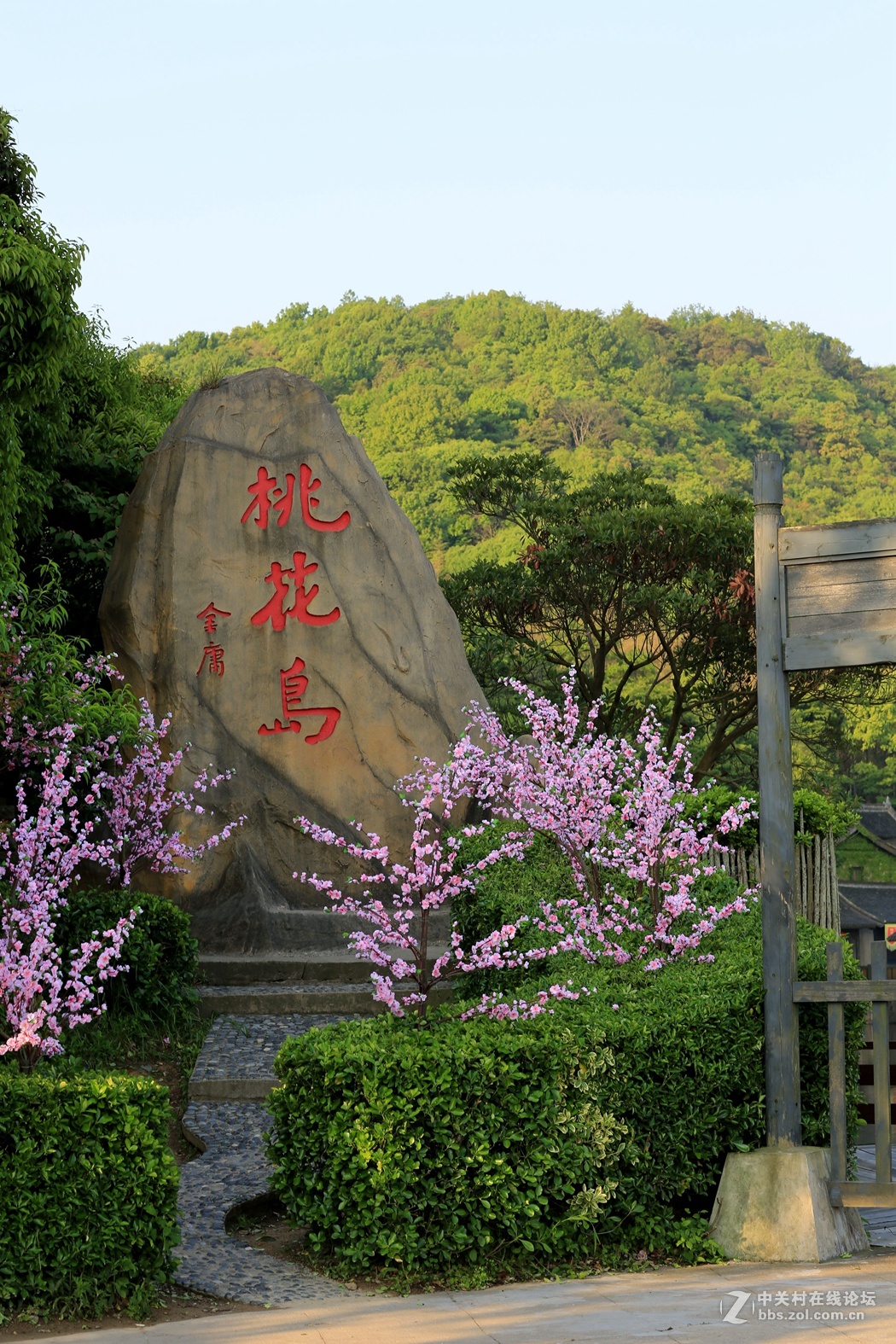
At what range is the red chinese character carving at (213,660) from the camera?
381 inches

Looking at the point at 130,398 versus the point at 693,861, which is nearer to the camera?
the point at 693,861

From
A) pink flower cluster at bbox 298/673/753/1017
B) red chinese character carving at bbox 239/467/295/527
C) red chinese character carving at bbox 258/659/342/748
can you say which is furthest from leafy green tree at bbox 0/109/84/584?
pink flower cluster at bbox 298/673/753/1017

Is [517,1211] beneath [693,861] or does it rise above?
beneath

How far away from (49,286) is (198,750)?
127 inches

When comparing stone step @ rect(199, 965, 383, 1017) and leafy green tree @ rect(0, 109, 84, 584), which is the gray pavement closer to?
stone step @ rect(199, 965, 383, 1017)

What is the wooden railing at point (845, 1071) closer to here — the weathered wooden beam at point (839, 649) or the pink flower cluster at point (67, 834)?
the weathered wooden beam at point (839, 649)

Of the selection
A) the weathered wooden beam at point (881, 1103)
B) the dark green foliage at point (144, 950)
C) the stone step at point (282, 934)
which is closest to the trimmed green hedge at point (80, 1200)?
the weathered wooden beam at point (881, 1103)

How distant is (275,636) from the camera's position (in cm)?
973

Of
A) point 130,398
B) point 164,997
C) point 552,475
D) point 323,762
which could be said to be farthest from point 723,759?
point 164,997

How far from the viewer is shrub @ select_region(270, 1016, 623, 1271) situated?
4484 millimetres

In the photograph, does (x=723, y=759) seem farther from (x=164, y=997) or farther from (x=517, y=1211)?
(x=517, y=1211)

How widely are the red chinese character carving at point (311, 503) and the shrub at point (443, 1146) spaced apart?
5.67m

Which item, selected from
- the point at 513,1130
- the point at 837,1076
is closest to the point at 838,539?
the point at 837,1076

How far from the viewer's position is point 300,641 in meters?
9.73
